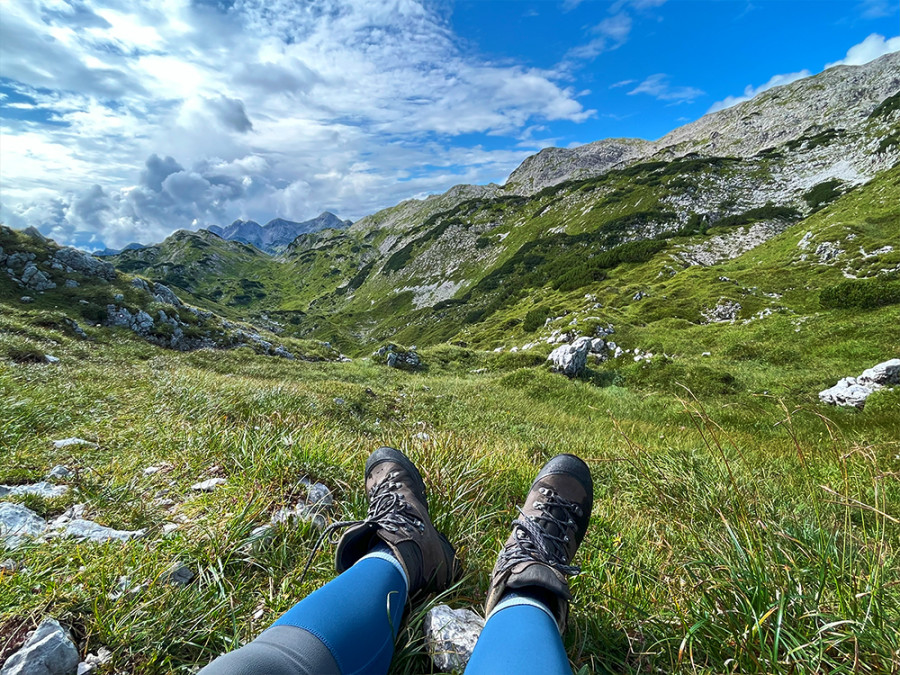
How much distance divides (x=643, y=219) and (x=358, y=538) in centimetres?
9420

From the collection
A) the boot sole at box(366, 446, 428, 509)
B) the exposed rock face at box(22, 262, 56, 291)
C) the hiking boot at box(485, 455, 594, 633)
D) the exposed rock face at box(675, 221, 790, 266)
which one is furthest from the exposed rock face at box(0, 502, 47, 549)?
the exposed rock face at box(675, 221, 790, 266)

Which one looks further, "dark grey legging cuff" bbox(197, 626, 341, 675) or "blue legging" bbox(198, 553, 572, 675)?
"blue legging" bbox(198, 553, 572, 675)

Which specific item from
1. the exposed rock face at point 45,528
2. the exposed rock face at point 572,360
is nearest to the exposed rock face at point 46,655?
the exposed rock face at point 45,528

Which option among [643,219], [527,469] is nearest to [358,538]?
[527,469]

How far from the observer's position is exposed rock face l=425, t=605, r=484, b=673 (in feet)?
7.39

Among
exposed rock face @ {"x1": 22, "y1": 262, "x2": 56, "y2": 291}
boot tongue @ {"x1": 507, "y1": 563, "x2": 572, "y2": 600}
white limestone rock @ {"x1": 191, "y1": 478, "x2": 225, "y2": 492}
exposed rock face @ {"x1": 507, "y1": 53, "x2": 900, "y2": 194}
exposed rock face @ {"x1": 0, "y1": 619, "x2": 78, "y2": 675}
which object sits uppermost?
exposed rock face @ {"x1": 507, "y1": 53, "x2": 900, "y2": 194}

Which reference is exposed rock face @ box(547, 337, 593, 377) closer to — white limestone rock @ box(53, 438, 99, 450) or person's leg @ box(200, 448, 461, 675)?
person's leg @ box(200, 448, 461, 675)

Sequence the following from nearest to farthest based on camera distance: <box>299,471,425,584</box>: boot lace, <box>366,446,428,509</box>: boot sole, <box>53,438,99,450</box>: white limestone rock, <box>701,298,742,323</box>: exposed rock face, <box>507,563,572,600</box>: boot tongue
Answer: <box>507,563,572,600</box>: boot tongue, <box>299,471,425,584</box>: boot lace, <box>366,446,428,509</box>: boot sole, <box>53,438,99,450</box>: white limestone rock, <box>701,298,742,323</box>: exposed rock face

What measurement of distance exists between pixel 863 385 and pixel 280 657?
1812cm

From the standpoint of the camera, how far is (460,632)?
241 centimetres

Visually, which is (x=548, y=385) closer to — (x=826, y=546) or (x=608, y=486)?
(x=608, y=486)

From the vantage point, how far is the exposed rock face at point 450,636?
225cm

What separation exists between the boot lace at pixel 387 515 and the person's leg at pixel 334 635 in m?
0.35

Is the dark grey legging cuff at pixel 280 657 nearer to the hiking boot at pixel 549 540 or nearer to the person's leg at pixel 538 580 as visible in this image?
the person's leg at pixel 538 580
